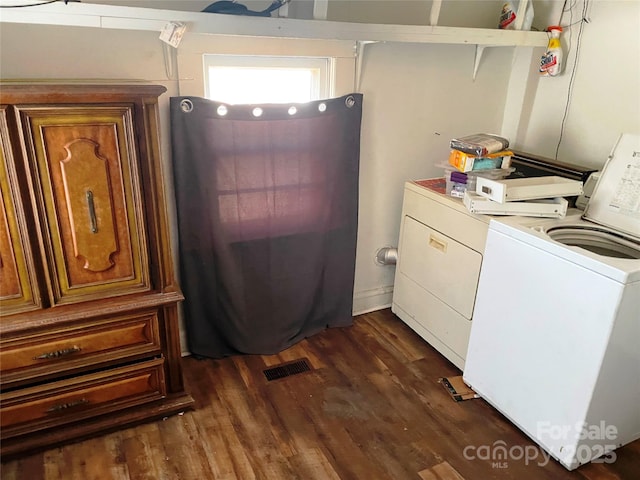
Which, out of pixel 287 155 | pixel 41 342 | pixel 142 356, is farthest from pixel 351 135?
pixel 41 342

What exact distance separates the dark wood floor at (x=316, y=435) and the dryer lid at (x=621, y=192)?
0.99m

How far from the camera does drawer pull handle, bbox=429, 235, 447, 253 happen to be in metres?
2.50

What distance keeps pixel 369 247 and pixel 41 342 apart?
1.82 metres

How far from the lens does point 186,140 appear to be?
7.13 ft

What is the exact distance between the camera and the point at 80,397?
1.94 m

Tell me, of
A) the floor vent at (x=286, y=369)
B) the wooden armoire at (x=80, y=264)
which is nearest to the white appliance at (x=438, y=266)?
the floor vent at (x=286, y=369)

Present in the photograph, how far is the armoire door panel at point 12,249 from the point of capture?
5.27ft

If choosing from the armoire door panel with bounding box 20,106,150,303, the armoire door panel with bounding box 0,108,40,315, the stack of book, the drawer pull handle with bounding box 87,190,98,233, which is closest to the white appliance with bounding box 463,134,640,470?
the stack of book

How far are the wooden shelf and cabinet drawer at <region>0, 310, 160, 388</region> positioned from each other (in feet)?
3.64

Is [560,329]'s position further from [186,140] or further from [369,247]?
[186,140]

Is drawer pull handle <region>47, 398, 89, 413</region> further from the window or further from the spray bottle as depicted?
the spray bottle

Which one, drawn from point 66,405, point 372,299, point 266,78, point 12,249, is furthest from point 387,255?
point 12,249

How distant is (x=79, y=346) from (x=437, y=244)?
176 cm

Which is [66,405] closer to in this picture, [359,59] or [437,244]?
[437,244]
